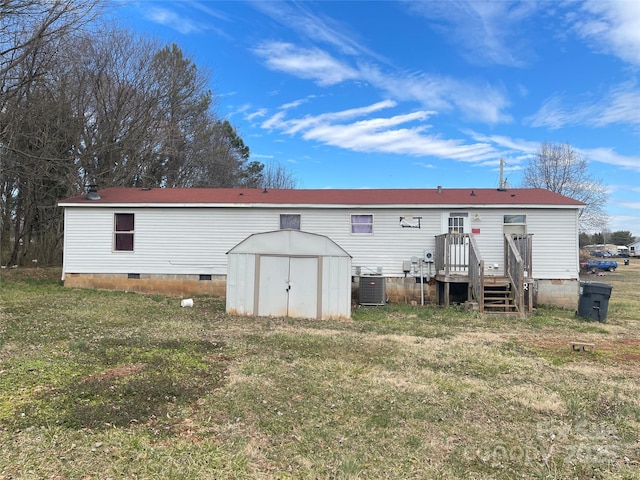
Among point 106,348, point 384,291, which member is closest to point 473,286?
point 384,291

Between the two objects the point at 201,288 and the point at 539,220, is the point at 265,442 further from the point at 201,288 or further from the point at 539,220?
the point at 539,220

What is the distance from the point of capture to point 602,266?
33000 mm

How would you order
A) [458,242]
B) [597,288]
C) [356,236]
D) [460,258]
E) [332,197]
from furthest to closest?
[332,197]
[356,236]
[458,242]
[460,258]
[597,288]

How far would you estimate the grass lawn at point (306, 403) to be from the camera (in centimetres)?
325

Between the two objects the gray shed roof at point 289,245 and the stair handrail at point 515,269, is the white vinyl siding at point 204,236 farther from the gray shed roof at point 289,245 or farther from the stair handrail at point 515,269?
the gray shed roof at point 289,245

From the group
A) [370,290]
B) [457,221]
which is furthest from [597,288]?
[370,290]

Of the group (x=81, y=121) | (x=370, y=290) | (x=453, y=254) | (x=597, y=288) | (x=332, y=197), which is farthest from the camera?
(x=81, y=121)

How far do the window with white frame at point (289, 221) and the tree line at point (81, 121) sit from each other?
8345mm

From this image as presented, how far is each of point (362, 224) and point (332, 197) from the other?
1.55 meters

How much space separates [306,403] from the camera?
443 centimetres

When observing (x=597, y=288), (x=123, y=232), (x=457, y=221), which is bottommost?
(x=597, y=288)

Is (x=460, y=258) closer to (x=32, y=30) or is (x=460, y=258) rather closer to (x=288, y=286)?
(x=288, y=286)

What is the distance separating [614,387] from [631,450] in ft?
6.37

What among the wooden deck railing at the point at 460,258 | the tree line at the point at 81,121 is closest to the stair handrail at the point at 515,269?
the wooden deck railing at the point at 460,258
